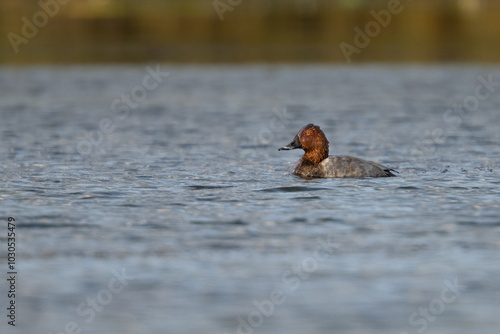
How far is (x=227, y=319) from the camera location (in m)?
8.86

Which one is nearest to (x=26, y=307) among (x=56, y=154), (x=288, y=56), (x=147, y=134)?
(x=56, y=154)

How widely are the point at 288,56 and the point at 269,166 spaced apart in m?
39.5

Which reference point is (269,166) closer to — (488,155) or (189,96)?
(488,155)
